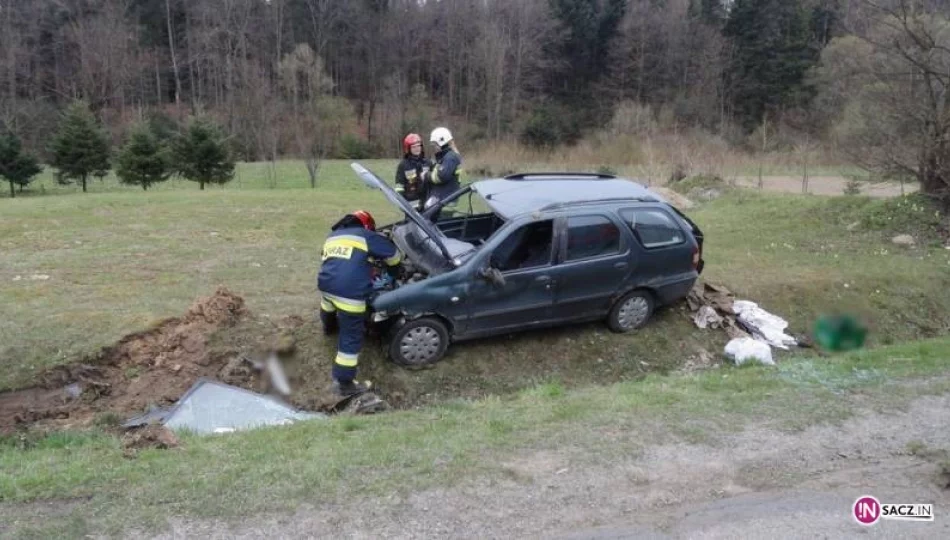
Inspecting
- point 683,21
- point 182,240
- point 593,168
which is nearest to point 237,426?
point 182,240

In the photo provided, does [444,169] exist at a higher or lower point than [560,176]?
higher

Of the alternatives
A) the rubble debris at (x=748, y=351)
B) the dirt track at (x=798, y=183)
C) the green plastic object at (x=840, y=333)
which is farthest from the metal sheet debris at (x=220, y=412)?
the dirt track at (x=798, y=183)

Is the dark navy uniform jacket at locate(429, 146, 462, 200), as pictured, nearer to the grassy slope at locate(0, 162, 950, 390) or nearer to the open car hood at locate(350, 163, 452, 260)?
the open car hood at locate(350, 163, 452, 260)

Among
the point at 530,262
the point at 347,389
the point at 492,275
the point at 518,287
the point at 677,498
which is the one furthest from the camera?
the point at 530,262

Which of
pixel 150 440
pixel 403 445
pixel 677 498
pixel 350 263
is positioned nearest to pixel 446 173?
pixel 350 263

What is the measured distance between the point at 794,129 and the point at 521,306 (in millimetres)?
51692

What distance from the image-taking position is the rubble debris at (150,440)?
5.11 m

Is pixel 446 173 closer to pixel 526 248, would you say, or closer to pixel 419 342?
pixel 526 248

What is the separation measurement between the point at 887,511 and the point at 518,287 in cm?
Answer: 402

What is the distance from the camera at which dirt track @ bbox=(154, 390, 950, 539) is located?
3.98 meters

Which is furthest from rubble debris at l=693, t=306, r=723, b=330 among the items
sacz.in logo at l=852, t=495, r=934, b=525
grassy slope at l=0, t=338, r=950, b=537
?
sacz.in logo at l=852, t=495, r=934, b=525

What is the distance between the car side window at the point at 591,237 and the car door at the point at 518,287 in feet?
0.77

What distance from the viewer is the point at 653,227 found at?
8.24 meters

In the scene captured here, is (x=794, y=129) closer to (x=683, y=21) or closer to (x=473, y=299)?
(x=683, y=21)
